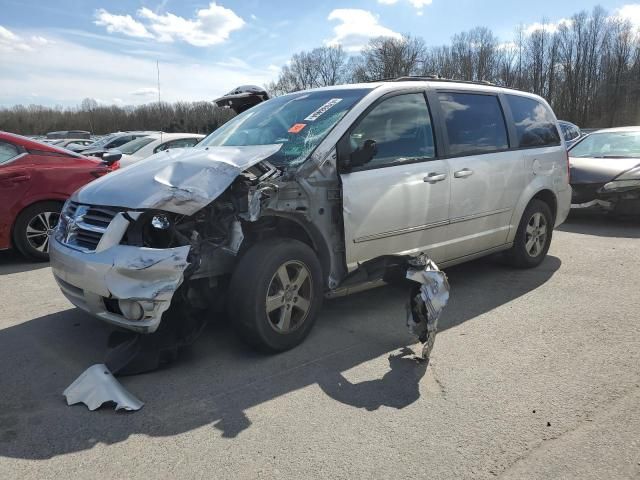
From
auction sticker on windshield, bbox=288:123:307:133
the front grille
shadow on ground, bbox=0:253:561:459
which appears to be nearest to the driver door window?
auction sticker on windshield, bbox=288:123:307:133

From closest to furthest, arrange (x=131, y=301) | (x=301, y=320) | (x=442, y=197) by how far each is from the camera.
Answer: (x=131, y=301), (x=301, y=320), (x=442, y=197)

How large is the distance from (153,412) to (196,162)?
164cm

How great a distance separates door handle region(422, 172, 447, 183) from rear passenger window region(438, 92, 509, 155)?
0.28 metres

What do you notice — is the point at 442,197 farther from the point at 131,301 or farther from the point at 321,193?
the point at 131,301

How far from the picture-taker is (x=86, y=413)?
294cm

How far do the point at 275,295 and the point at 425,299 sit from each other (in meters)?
1.05

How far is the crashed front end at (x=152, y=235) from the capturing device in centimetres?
315

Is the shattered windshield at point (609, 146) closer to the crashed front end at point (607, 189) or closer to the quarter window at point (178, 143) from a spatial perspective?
the crashed front end at point (607, 189)

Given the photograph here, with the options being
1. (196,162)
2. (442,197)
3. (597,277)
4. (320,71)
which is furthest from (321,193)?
(320,71)

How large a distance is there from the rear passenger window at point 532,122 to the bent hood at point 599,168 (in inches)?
114

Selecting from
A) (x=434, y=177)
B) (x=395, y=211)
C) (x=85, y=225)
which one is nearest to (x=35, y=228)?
(x=85, y=225)

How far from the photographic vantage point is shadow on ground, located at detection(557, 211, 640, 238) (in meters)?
7.89

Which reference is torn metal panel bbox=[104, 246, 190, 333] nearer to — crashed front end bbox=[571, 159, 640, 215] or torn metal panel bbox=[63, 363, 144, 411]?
torn metal panel bbox=[63, 363, 144, 411]

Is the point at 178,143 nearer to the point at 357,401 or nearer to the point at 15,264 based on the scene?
the point at 15,264
